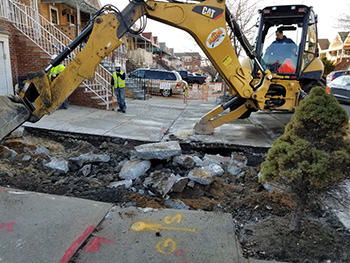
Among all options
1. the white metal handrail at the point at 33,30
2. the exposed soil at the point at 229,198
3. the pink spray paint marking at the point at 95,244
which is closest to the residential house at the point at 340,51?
the white metal handrail at the point at 33,30

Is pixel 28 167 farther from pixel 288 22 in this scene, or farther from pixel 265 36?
pixel 288 22

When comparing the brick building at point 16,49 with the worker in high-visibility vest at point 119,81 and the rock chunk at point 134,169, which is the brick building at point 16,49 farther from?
the rock chunk at point 134,169

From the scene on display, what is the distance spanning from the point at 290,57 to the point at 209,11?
2.90 meters

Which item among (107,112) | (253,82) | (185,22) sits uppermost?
(185,22)

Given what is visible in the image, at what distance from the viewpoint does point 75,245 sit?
2.50 m

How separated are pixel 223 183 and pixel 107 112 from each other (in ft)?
22.1

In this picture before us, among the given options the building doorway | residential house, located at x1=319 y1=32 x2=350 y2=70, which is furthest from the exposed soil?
residential house, located at x1=319 y1=32 x2=350 y2=70

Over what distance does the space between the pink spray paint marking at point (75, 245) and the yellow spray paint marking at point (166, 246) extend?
76cm

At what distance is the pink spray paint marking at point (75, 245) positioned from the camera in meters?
2.35

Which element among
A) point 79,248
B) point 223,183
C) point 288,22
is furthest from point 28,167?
point 288,22

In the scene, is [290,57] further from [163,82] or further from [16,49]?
[163,82]

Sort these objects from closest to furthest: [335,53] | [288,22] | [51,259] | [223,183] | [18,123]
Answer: [51,259], [18,123], [223,183], [288,22], [335,53]

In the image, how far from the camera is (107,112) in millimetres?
9773

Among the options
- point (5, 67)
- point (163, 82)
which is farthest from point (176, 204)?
point (163, 82)
